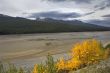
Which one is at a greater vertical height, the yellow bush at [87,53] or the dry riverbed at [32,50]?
the yellow bush at [87,53]

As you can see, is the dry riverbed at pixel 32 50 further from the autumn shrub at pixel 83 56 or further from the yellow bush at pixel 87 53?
A: the yellow bush at pixel 87 53

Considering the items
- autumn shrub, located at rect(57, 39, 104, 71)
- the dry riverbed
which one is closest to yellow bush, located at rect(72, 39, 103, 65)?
autumn shrub, located at rect(57, 39, 104, 71)

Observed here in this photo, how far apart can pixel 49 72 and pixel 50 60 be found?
746 millimetres

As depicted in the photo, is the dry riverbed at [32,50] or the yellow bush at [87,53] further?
the dry riverbed at [32,50]

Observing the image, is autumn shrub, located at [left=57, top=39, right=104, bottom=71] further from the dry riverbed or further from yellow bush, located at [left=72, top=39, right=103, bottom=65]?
the dry riverbed

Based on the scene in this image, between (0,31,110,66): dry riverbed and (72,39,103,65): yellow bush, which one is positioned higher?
(72,39,103,65): yellow bush

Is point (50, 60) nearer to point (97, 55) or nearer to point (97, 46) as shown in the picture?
point (97, 55)

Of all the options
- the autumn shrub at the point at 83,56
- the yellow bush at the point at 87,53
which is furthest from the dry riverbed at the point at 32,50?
the yellow bush at the point at 87,53

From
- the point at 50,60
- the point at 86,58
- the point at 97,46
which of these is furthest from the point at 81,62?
the point at 50,60

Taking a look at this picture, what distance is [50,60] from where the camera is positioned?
48.1 ft

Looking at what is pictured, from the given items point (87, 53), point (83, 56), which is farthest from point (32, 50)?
point (83, 56)

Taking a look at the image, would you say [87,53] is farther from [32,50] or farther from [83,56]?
[32,50]

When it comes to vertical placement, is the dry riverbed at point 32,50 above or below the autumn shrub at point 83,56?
below

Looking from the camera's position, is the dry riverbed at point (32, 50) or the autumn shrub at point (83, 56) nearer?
the autumn shrub at point (83, 56)
